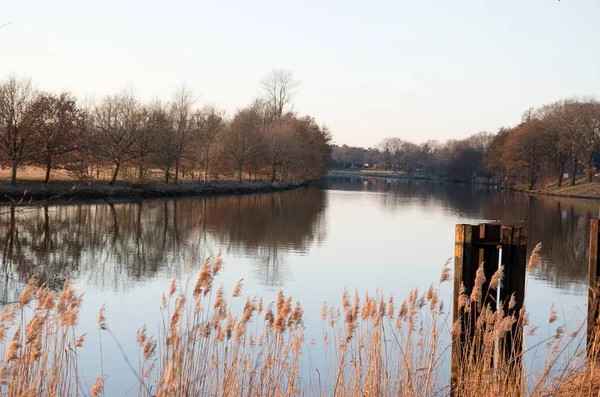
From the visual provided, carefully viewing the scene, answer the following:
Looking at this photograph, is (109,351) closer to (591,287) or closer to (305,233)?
(591,287)

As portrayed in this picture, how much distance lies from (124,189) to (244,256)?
2664 cm

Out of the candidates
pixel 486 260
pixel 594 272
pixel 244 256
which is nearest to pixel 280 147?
pixel 244 256

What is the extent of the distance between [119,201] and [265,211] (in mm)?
9637

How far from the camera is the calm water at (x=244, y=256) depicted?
13.5 metres

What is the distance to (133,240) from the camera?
23.8 meters

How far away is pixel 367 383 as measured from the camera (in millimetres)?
6055

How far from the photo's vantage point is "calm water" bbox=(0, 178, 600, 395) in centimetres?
1351

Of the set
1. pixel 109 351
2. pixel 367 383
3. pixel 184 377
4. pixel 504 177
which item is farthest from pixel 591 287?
pixel 504 177

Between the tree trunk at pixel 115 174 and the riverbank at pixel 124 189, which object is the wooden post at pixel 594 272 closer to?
the riverbank at pixel 124 189

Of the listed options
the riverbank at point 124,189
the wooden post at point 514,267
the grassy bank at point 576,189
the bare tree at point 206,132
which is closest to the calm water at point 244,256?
the riverbank at point 124,189

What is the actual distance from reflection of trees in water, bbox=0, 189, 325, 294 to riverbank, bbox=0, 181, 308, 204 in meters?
1.69

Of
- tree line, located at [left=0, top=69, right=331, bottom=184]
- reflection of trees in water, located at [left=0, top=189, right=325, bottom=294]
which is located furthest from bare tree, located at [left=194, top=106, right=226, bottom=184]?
reflection of trees in water, located at [left=0, top=189, right=325, bottom=294]

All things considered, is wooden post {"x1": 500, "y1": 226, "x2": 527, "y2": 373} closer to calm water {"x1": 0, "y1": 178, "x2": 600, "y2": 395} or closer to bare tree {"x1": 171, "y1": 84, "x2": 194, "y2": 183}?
calm water {"x1": 0, "y1": 178, "x2": 600, "y2": 395}

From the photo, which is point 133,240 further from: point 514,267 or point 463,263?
point 514,267
